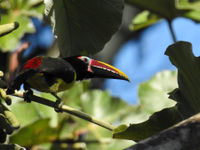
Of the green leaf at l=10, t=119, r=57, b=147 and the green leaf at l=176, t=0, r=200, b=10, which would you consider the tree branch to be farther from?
the green leaf at l=176, t=0, r=200, b=10

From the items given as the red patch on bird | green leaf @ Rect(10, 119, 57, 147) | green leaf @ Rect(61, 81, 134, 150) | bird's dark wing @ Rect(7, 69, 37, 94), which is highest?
the red patch on bird

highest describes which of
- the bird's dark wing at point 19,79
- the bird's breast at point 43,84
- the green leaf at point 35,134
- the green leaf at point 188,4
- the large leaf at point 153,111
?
the green leaf at point 188,4

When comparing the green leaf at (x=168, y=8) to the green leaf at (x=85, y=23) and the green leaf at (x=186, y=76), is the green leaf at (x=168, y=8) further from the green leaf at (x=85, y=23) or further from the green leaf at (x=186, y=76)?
the green leaf at (x=186, y=76)

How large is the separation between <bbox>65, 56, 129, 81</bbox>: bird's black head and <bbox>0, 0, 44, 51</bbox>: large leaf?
46cm

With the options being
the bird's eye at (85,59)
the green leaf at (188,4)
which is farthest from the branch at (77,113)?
the green leaf at (188,4)

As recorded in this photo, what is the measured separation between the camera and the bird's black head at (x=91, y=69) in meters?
1.29

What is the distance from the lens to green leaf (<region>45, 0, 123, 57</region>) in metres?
1.13

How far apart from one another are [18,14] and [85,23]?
2.42 ft

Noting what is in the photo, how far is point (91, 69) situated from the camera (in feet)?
4.50

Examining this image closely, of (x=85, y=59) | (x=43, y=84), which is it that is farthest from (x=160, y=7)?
→ (x=43, y=84)

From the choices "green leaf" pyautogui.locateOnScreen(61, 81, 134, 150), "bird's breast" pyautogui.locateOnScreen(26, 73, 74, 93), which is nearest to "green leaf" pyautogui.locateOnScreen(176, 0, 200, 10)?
"green leaf" pyautogui.locateOnScreen(61, 81, 134, 150)

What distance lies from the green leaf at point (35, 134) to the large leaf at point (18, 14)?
36 cm

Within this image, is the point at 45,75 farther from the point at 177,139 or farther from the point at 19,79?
the point at 177,139

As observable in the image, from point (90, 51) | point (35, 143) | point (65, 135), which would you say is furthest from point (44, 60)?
point (65, 135)
